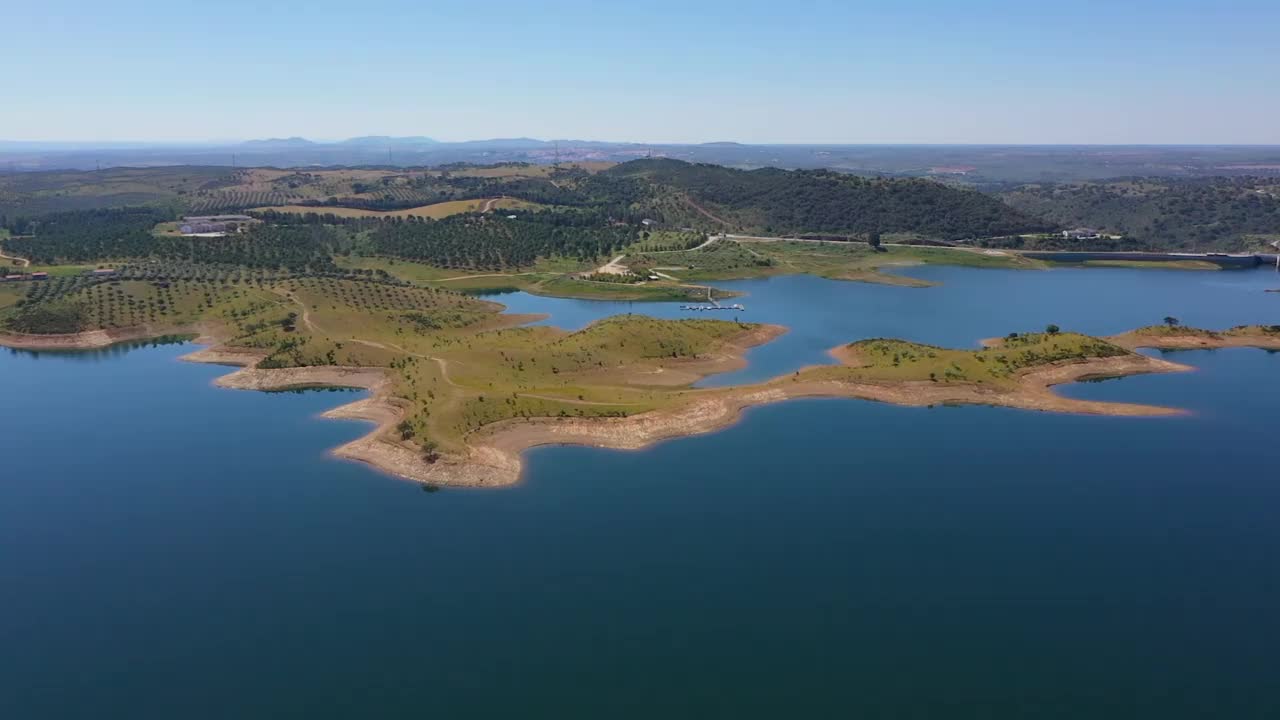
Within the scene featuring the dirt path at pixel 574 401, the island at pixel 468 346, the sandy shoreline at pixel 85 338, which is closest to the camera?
the island at pixel 468 346

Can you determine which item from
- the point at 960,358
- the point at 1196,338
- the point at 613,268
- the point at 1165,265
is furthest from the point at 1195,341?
the point at 613,268

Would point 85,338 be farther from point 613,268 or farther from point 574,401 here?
point 613,268

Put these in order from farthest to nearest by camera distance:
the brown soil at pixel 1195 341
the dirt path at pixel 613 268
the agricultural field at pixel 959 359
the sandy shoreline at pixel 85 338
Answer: the dirt path at pixel 613 268, the brown soil at pixel 1195 341, the sandy shoreline at pixel 85 338, the agricultural field at pixel 959 359

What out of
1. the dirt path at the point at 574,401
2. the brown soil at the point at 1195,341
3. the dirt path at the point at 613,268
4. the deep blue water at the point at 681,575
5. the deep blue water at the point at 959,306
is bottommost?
the deep blue water at the point at 681,575

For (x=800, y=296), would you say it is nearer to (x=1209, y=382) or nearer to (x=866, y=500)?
(x=1209, y=382)

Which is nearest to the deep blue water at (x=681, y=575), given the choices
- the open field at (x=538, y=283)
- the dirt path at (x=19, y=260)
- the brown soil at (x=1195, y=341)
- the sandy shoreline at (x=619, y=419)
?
the sandy shoreline at (x=619, y=419)

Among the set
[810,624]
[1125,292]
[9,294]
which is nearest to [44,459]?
A: [810,624]

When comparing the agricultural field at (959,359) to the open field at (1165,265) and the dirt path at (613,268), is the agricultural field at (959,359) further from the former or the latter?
the open field at (1165,265)
